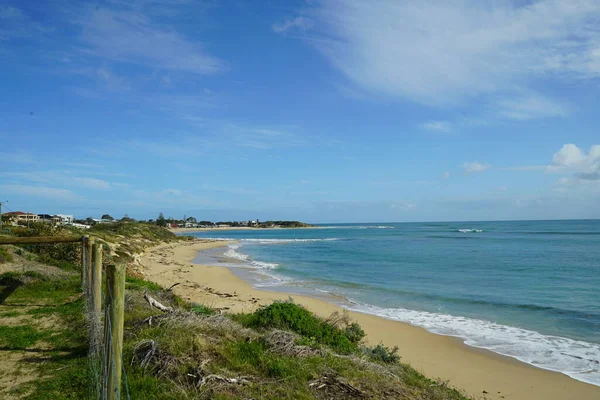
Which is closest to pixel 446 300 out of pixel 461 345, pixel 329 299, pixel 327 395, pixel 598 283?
pixel 329 299

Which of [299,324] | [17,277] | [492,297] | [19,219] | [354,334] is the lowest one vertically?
[492,297]

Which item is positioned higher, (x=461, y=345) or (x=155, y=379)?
(x=155, y=379)

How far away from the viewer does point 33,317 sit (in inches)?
353

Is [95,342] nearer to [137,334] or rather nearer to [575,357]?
[137,334]

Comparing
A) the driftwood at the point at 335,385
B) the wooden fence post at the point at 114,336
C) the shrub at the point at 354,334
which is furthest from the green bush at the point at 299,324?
the wooden fence post at the point at 114,336

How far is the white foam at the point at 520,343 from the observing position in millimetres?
9742

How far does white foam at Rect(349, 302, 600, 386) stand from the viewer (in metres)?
9.74

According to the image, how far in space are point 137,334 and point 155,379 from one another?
1.72m

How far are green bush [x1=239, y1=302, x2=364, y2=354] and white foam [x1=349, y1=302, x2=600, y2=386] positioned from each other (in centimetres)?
495

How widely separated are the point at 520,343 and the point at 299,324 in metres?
6.96

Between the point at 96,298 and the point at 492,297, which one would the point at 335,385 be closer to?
the point at 96,298

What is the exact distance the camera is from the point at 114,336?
4184mm

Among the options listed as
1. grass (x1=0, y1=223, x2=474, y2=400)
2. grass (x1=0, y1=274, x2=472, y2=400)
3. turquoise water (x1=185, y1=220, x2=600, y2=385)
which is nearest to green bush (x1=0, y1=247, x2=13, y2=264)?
grass (x1=0, y1=223, x2=474, y2=400)

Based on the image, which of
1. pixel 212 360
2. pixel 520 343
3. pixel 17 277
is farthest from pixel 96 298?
pixel 520 343
